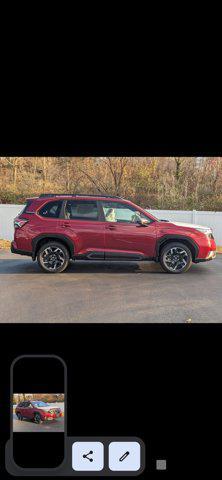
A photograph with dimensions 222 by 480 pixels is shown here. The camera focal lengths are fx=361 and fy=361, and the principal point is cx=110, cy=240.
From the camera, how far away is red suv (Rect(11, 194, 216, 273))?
5.83 meters

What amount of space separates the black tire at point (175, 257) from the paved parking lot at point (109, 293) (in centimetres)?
16

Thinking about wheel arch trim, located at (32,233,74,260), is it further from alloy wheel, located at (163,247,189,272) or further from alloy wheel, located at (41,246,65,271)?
alloy wheel, located at (163,247,189,272)

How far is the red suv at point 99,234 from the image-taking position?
5832 millimetres

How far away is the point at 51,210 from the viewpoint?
616 cm

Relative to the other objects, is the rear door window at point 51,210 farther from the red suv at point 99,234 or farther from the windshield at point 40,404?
the windshield at point 40,404

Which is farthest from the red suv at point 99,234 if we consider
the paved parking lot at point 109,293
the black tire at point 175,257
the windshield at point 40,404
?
the windshield at point 40,404

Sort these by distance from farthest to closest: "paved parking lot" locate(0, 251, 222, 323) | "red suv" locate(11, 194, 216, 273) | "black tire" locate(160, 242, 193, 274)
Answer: "black tire" locate(160, 242, 193, 274) < "red suv" locate(11, 194, 216, 273) < "paved parking lot" locate(0, 251, 222, 323)

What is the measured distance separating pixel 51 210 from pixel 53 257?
84 centimetres

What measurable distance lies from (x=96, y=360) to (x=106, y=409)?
0.27m

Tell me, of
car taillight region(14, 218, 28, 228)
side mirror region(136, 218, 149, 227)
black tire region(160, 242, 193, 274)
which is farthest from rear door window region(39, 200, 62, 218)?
black tire region(160, 242, 193, 274)

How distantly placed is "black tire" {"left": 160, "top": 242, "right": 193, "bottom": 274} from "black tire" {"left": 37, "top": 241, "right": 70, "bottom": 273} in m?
1.60

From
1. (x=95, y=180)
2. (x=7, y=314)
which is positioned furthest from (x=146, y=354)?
(x=95, y=180)
